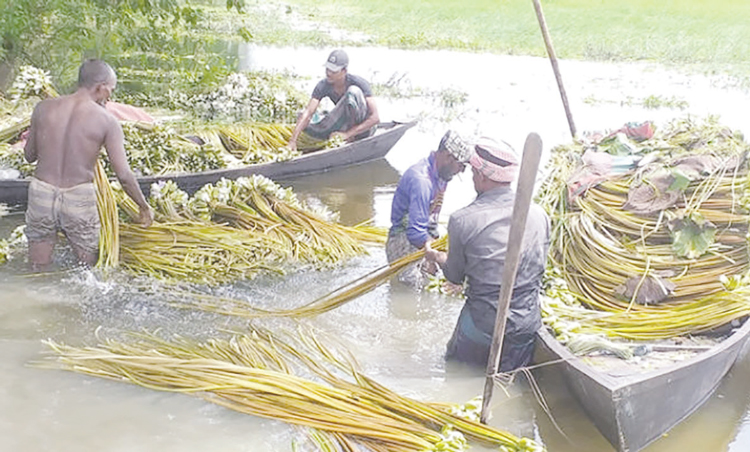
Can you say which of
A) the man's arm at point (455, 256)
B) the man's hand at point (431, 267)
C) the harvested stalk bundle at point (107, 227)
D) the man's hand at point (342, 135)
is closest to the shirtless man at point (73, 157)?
the harvested stalk bundle at point (107, 227)

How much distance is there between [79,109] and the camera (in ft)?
19.8

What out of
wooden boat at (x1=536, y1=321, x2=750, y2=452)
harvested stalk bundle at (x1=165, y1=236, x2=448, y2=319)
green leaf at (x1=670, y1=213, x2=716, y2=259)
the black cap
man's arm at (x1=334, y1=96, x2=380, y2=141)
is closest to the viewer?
wooden boat at (x1=536, y1=321, x2=750, y2=452)

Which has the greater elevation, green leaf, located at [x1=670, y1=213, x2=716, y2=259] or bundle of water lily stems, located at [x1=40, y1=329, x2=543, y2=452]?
green leaf, located at [x1=670, y1=213, x2=716, y2=259]

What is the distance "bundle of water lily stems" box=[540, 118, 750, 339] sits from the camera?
5238 millimetres

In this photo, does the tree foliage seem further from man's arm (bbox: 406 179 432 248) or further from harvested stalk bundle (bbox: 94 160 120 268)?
man's arm (bbox: 406 179 432 248)

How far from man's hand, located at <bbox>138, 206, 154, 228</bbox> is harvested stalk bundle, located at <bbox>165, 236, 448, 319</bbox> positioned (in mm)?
775

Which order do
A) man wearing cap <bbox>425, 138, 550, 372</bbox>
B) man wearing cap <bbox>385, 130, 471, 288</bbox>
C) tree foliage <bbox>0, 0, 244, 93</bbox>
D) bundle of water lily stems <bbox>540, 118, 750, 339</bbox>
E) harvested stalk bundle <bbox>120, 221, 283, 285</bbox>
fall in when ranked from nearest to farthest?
man wearing cap <bbox>425, 138, 550, 372</bbox>, bundle of water lily stems <bbox>540, 118, 750, 339</bbox>, man wearing cap <bbox>385, 130, 471, 288</bbox>, harvested stalk bundle <bbox>120, 221, 283, 285</bbox>, tree foliage <bbox>0, 0, 244, 93</bbox>

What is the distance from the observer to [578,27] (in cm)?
2241

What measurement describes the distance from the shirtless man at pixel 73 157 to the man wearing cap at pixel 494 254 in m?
2.83

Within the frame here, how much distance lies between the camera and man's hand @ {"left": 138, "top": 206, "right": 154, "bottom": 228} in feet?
21.7

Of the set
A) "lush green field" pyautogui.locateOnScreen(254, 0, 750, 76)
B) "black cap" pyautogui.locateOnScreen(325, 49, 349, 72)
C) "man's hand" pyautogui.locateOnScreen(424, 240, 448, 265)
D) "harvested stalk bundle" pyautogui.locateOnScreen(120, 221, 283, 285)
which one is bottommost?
"harvested stalk bundle" pyautogui.locateOnScreen(120, 221, 283, 285)

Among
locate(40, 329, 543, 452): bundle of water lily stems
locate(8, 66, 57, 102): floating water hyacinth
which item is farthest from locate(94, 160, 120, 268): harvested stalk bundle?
locate(40, 329, 543, 452): bundle of water lily stems

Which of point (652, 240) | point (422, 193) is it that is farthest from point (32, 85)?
point (652, 240)

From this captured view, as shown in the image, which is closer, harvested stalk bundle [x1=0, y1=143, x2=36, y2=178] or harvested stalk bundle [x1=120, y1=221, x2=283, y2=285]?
harvested stalk bundle [x1=120, y1=221, x2=283, y2=285]
